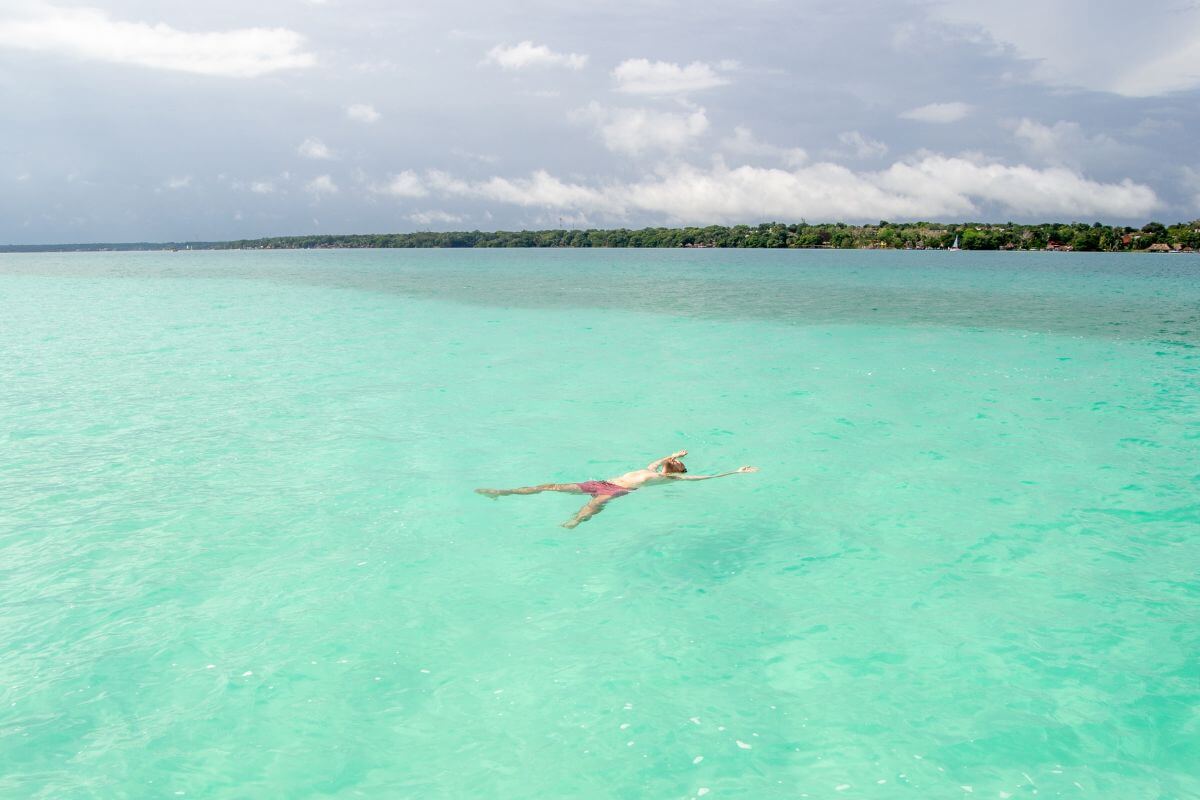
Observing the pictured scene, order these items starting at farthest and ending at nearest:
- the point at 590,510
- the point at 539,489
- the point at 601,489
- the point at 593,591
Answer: the point at 601,489 < the point at 539,489 < the point at 590,510 < the point at 593,591

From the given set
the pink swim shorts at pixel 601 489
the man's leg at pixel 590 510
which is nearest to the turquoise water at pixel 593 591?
the man's leg at pixel 590 510

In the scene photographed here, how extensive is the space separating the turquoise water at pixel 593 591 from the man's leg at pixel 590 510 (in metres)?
0.21

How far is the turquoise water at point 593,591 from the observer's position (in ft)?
18.9

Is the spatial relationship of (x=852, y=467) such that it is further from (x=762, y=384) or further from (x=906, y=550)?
(x=762, y=384)

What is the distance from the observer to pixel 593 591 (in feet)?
27.7

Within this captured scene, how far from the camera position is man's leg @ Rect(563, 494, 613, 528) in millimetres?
10031

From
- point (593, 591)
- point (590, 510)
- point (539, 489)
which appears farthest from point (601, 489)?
point (593, 591)

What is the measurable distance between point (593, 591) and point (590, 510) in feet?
6.54

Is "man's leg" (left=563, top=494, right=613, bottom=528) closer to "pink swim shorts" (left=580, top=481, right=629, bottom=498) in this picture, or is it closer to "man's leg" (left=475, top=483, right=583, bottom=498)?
"pink swim shorts" (left=580, top=481, right=629, bottom=498)

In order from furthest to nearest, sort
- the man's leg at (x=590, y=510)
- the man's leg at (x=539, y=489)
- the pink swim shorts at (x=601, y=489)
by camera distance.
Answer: the pink swim shorts at (x=601, y=489), the man's leg at (x=539, y=489), the man's leg at (x=590, y=510)

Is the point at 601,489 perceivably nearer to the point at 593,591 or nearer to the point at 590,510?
the point at 590,510

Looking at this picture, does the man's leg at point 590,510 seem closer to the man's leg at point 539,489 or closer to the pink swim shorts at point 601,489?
the pink swim shorts at point 601,489

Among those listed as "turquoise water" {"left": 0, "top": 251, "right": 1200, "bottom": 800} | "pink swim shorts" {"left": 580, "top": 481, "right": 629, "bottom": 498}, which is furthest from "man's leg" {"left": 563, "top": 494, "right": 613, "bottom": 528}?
"turquoise water" {"left": 0, "top": 251, "right": 1200, "bottom": 800}

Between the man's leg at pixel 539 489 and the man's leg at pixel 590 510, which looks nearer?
the man's leg at pixel 590 510
